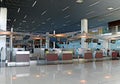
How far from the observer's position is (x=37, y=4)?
12641mm

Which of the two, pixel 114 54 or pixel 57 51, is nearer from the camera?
pixel 57 51

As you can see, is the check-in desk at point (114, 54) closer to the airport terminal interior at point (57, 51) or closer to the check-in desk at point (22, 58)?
the airport terminal interior at point (57, 51)

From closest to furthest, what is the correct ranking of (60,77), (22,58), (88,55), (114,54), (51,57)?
(60,77)
(22,58)
(51,57)
(88,55)
(114,54)

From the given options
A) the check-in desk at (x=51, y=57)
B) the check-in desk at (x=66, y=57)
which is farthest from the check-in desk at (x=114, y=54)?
the check-in desk at (x=51, y=57)

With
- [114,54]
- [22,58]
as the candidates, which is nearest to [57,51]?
[22,58]

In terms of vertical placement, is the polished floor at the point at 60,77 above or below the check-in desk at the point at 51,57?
below

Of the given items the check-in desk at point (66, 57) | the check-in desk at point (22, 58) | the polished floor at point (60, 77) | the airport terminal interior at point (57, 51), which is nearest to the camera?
the polished floor at point (60, 77)

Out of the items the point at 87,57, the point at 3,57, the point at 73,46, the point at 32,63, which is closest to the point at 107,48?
the point at 73,46

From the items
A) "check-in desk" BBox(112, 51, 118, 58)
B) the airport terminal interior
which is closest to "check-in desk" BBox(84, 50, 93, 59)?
the airport terminal interior

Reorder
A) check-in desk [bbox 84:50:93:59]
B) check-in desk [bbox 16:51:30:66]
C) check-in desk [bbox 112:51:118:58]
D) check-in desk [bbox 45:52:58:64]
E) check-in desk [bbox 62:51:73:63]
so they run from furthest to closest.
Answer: check-in desk [bbox 112:51:118:58] < check-in desk [bbox 84:50:93:59] < check-in desk [bbox 62:51:73:63] < check-in desk [bbox 45:52:58:64] < check-in desk [bbox 16:51:30:66]

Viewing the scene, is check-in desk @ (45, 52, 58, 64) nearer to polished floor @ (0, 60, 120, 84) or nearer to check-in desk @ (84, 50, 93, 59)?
check-in desk @ (84, 50, 93, 59)

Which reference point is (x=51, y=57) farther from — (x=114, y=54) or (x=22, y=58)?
(x=114, y=54)

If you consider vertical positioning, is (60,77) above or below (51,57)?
below

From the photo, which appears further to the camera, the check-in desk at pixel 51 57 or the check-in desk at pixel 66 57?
the check-in desk at pixel 66 57
